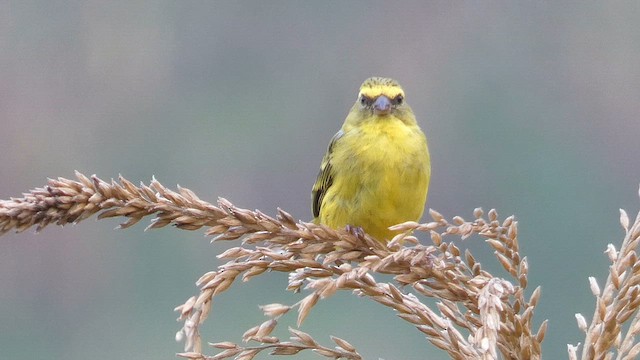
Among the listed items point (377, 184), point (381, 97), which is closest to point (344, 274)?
point (377, 184)

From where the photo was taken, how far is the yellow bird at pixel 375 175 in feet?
5.68

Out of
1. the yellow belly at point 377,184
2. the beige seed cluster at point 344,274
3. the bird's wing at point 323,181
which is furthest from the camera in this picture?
the bird's wing at point 323,181

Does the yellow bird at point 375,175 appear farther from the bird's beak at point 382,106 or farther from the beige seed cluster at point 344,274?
the beige seed cluster at point 344,274

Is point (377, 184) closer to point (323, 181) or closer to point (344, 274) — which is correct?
point (323, 181)

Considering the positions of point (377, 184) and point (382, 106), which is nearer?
point (377, 184)

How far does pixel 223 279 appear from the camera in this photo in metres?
0.76

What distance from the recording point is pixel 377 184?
5.69ft

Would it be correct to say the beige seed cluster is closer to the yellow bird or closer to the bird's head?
the yellow bird

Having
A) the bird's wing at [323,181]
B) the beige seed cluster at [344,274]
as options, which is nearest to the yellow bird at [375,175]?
the bird's wing at [323,181]

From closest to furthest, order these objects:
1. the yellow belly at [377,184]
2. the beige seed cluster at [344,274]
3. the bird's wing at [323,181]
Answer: the beige seed cluster at [344,274], the yellow belly at [377,184], the bird's wing at [323,181]

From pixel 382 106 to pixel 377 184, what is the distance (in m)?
0.25

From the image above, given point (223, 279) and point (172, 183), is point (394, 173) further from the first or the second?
point (172, 183)

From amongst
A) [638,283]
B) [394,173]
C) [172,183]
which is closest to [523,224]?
[172,183]

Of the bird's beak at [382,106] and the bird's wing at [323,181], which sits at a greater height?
the bird's beak at [382,106]
